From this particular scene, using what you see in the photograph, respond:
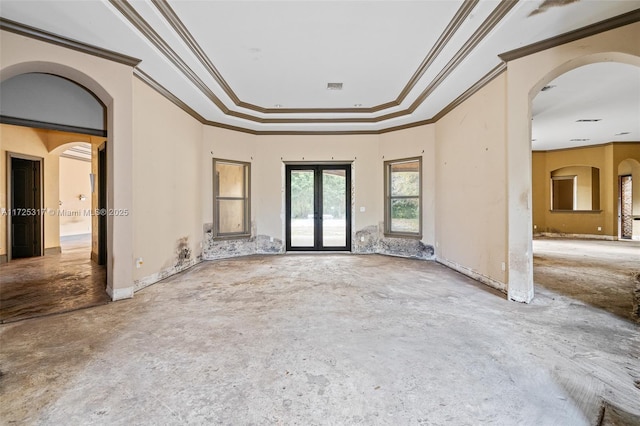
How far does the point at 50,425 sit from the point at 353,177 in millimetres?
6671

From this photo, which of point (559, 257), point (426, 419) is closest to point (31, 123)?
point (426, 419)

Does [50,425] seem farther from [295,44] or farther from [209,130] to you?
[209,130]

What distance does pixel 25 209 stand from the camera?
6730 millimetres

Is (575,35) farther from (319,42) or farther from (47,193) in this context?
(47,193)

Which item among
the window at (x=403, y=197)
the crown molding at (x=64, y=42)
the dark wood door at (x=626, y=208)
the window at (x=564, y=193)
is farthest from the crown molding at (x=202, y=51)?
the window at (x=564, y=193)

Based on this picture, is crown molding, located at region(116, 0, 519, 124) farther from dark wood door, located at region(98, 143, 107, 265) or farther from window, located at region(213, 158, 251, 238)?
dark wood door, located at region(98, 143, 107, 265)

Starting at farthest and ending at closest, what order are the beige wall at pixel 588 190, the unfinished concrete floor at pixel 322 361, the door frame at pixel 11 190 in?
the beige wall at pixel 588 190
the door frame at pixel 11 190
the unfinished concrete floor at pixel 322 361

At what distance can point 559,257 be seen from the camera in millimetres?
6902

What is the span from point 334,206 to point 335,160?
118 centimetres

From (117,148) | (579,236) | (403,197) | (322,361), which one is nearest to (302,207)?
(403,197)

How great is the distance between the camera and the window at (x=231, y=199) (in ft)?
22.7

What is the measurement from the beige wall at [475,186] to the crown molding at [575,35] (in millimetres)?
363

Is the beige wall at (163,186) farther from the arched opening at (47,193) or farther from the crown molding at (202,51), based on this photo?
the crown molding at (202,51)

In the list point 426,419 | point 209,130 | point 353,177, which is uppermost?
point 209,130
